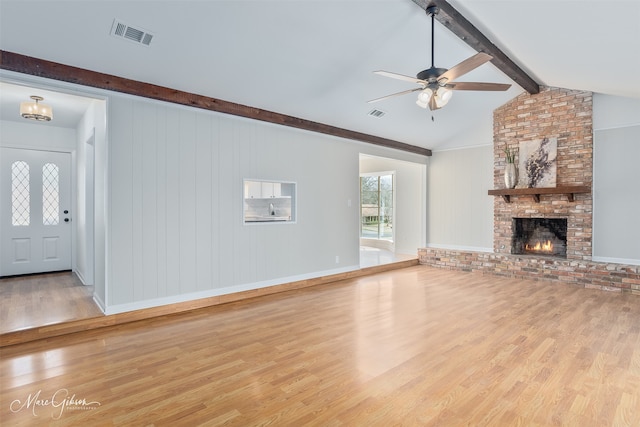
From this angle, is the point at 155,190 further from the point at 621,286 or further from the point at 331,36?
the point at 621,286

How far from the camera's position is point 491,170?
739 centimetres

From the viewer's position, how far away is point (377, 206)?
31.9 feet

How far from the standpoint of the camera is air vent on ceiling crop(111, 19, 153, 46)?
10.2 feet

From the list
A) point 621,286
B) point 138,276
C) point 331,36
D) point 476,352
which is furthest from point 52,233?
point 621,286

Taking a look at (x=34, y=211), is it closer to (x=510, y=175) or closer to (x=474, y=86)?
(x=474, y=86)

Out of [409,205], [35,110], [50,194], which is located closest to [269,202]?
[35,110]

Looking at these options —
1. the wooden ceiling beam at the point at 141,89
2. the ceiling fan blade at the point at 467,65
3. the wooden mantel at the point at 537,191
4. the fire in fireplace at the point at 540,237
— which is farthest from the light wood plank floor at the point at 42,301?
the fire in fireplace at the point at 540,237

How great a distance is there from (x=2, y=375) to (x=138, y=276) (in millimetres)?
1497

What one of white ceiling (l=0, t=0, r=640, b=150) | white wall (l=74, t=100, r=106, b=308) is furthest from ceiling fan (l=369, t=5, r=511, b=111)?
white wall (l=74, t=100, r=106, b=308)

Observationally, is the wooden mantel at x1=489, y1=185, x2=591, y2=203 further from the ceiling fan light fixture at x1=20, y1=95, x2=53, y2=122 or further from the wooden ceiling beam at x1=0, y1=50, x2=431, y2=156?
the ceiling fan light fixture at x1=20, y1=95, x2=53, y2=122

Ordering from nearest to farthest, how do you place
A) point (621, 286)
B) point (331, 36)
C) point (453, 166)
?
point (331, 36) < point (621, 286) < point (453, 166)

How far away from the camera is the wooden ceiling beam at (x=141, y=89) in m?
3.21

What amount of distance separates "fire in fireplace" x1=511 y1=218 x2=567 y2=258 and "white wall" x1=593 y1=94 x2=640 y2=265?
1.98ft

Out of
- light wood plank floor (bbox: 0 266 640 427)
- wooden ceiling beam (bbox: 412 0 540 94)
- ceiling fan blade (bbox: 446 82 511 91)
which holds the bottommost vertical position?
light wood plank floor (bbox: 0 266 640 427)
